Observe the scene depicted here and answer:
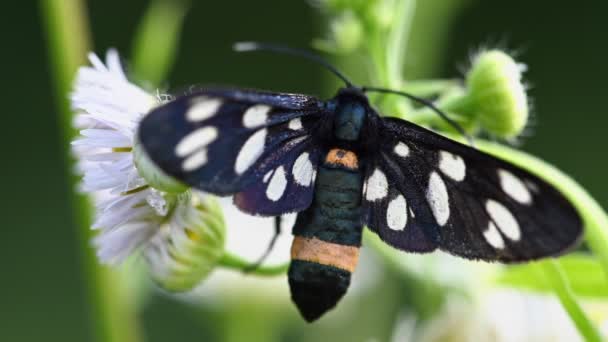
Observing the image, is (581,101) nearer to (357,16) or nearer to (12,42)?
(12,42)

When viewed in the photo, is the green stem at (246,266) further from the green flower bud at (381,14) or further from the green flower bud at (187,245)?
the green flower bud at (381,14)

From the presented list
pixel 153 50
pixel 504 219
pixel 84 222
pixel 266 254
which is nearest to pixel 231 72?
pixel 153 50

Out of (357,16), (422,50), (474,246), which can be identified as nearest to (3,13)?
(422,50)

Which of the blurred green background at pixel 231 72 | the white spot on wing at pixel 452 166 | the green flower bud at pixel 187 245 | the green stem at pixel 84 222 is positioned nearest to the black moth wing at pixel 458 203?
the white spot on wing at pixel 452 166

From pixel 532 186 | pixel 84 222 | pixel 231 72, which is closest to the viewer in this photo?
pixel 532 186

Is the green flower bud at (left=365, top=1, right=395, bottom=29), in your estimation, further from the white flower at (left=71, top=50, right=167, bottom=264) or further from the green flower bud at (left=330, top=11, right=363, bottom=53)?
the white flower at (left=71, top=50, right=167, bottom=264)

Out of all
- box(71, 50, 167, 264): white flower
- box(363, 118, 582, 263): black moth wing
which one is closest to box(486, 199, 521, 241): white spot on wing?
box(363, 118, 582, 263): black moth wing

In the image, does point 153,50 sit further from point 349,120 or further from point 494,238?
point 494,238
